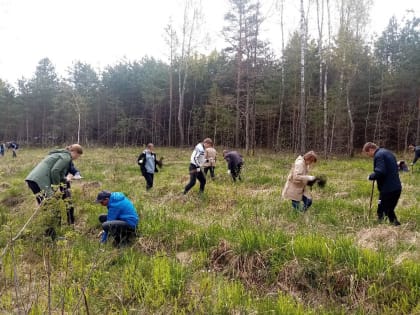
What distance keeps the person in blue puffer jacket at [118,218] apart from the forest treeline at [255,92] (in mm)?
12005

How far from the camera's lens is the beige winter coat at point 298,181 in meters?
5.75

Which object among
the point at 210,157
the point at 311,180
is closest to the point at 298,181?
the point at 311,180

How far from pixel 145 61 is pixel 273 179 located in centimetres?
3370

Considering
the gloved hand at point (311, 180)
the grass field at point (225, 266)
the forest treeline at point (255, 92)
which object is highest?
the forest treeline at point (255, 92)

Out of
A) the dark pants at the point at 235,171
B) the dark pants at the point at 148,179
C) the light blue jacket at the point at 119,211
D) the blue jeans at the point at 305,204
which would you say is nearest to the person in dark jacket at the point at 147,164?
the dark pants at the point at 148,179

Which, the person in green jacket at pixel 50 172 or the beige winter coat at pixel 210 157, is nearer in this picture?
the person in green jacket at pixel 50 172

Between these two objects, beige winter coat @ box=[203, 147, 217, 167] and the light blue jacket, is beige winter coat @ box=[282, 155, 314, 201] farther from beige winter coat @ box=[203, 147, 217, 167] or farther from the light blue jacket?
beige winter coat @ box=[203, 147, 217, 167]

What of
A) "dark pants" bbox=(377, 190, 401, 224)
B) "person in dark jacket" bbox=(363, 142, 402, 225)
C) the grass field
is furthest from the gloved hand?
"dark pants" bbox=(377, 190, 401, 224)

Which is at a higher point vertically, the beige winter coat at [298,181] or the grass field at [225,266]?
the beige winter coat at [298,181]

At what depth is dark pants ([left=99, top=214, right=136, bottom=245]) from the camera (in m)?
4.51

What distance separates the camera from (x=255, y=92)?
20203 mm

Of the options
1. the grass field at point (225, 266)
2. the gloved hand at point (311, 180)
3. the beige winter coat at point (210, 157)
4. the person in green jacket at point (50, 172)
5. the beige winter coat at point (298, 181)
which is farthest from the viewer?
the beige winter coat at point (210, 157)

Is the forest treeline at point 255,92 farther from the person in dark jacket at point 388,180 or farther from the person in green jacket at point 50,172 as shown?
the person in green jacket at point 50,172

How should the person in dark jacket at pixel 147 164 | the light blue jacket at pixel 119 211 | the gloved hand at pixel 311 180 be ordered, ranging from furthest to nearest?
the person in dark jacket at pixel 147 164
the gloved hand at pixel 311 180
the light blue jacket at pixel 119 211
